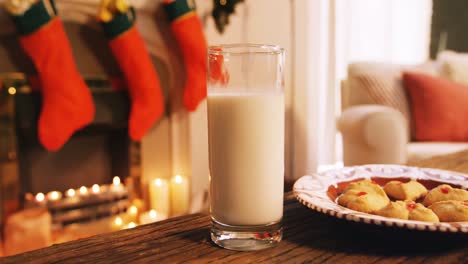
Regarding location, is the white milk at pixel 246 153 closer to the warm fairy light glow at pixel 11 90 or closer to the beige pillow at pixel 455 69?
the warm fairy light glow at pixel 11 90

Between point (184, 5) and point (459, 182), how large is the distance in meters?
1.68

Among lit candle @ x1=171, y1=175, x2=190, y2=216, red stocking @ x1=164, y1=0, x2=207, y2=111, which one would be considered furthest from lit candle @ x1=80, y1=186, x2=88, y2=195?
red stocking @ x1=164, y1=0, x2=207, y2=111

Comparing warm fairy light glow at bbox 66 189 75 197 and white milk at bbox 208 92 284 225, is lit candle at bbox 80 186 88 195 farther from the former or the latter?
white milk at bbox 208 92 284 225

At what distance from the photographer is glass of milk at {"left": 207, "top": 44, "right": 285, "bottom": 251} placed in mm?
470

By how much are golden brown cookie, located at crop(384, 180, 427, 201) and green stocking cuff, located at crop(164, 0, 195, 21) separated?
5.48 ft

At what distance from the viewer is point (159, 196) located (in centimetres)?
217

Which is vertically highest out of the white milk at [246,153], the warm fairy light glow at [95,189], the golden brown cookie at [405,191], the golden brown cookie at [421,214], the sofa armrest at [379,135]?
the white milk at [246,153]

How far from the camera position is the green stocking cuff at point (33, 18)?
1.66m

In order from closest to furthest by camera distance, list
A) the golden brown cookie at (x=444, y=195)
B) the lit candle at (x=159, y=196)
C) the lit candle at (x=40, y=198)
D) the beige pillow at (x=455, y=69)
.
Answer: the golden brown cookie at (x=444, y=195) → the lit candle at (x=40, y=198) → the lit candle at (x=159, y=196) → the beige pillow at (x=455, y=69)

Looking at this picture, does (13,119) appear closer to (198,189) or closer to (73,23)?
(73,23)

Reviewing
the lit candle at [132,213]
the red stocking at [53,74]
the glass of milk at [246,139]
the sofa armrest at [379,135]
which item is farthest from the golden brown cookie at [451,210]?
the lit candle at [132,213]

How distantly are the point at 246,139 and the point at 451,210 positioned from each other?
0.80 ft

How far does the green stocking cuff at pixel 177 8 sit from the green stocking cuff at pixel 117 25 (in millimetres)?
238

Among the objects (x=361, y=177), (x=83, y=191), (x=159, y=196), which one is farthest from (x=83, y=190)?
(x=361, y=177)
